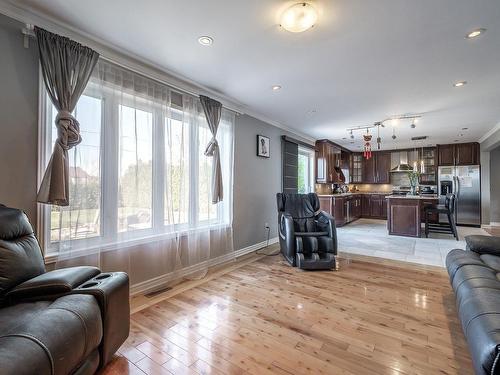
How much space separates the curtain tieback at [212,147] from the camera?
3236 mm

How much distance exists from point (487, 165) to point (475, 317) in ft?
24.4

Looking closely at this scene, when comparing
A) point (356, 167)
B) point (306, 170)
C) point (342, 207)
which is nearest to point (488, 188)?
point (356, 167)

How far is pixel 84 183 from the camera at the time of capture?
2145 millimetres

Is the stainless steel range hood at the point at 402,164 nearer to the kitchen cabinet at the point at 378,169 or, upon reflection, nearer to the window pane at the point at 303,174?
the kitchen cabinet at the point at 378,169

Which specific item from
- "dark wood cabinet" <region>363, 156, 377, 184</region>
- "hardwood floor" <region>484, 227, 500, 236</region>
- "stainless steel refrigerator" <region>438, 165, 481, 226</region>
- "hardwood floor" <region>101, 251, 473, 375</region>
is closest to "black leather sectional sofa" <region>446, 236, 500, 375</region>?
"hardwood floor" <region>101, 251, 473, 375</region>

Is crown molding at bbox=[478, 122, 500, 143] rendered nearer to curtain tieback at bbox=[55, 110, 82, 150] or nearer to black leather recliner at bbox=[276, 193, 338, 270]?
black leather recliner at bbox=[276, 193, 338, 270]

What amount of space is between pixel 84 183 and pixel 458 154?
8764mm

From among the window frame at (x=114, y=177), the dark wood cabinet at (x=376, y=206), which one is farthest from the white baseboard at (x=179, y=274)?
the dark wood cabinet at (x=376, y=206)

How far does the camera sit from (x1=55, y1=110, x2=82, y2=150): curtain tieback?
1.92 m

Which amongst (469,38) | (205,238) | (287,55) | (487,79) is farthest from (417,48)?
(205,238)

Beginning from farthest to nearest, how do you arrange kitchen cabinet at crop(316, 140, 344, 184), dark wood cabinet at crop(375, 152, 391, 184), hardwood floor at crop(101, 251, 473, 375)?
dark wood cabinet at crop(375, 152, 391, 184) → kitchen cabinet at crop(316, 140, 344, 184) → hardwood floor at crop(101, 251, 473, 375)

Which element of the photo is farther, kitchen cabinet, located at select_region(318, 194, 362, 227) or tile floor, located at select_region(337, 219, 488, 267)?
kitchen cabinet, located at select_region(318, 194, 362, 227)

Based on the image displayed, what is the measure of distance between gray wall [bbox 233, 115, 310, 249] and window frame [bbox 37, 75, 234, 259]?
2.55 feet

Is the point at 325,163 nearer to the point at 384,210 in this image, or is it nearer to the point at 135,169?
the point at 384,210
